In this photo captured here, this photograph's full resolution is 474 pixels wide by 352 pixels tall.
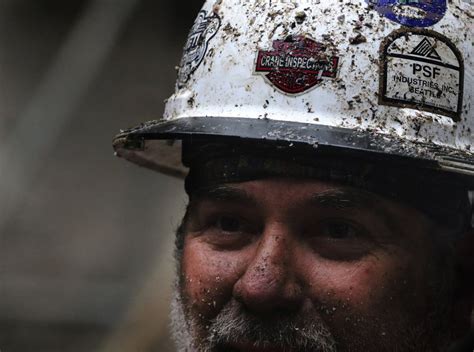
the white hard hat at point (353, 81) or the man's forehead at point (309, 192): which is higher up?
the white hard hat at point (353, 81)

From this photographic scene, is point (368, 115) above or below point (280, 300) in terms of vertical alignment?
above

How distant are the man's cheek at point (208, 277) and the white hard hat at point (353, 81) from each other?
1.24ft

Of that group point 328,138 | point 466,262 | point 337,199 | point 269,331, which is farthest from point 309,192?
point 466,262

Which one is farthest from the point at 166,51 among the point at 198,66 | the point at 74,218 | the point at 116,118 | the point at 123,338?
the point at 198,66

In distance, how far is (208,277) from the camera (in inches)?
107

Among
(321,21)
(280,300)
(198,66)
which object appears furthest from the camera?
(198,66)

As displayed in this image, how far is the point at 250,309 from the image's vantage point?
2551mm

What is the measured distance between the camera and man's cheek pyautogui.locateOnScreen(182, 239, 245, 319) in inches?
105

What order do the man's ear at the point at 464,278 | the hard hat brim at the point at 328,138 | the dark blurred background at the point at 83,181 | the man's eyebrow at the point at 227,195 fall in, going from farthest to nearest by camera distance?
the dark blurred background at the point at 83,181, the man's ear at the point at 464,278, the man's eyebrow at the point at 227,195, the hard hat brim at the point at 328,138

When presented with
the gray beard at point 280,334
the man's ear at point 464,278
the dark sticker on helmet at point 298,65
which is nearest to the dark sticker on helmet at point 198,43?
the dark sticker on helmet at point 298,65

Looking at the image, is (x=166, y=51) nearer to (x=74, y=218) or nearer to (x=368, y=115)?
(x=74, y=218)

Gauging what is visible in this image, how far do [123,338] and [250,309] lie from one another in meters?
4.51

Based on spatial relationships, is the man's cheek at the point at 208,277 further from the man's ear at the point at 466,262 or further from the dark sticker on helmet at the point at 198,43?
the man's ear at the point at 466,262

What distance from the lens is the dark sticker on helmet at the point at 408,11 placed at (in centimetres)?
265
